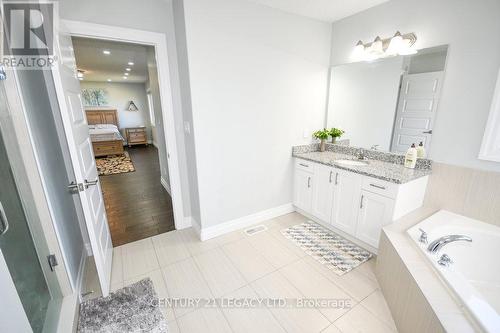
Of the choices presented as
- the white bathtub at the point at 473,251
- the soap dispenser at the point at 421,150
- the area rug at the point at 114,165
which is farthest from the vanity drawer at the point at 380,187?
the area rug at the point at 114,165

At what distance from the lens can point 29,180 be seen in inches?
51.6

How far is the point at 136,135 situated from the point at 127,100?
151cm

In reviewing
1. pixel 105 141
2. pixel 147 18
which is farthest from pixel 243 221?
pixel 105 141

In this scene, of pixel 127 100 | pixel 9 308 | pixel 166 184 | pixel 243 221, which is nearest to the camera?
pixel 9 308

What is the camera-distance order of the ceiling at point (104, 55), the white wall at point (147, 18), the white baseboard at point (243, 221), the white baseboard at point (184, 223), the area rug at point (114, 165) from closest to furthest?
the white wall at point (147, 18)
the white baseboard at point (243, 221)
the white baseboard at point (184, 223)
the ceiling at point (104, 55)
the area rug at point (114, 165)

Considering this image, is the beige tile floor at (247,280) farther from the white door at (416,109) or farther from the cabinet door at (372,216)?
the white door at (416,109)

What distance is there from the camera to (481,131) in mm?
1728

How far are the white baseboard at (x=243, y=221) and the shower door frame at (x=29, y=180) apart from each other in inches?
47.4

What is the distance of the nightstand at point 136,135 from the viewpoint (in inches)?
323

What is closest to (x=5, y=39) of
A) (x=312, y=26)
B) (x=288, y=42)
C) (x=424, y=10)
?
(x=288, y=42)

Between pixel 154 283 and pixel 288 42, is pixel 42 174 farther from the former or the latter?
pixel 288 42

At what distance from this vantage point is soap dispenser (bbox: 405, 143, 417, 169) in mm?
2084

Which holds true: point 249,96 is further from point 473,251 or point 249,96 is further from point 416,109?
point 473,251

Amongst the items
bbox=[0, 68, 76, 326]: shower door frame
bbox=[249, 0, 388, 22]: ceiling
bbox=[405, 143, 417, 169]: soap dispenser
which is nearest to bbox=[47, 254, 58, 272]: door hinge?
bbox=[0, 68, 76, 326]: shower door frame
